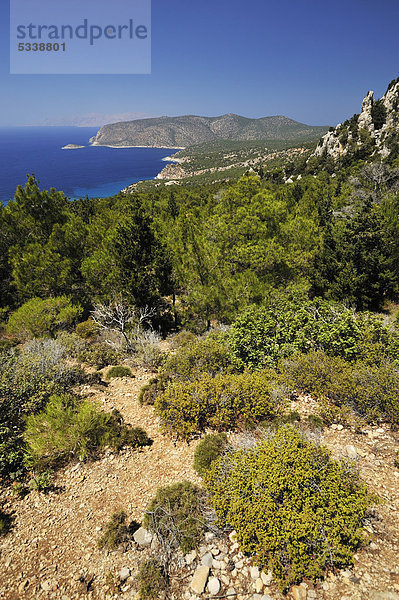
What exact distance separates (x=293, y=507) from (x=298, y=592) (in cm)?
114

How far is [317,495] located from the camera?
16.8ft

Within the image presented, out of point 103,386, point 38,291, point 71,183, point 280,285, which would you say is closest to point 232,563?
point 103,386

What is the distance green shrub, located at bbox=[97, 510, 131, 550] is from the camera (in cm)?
559

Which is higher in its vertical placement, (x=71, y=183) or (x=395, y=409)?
(x=71, y=183)

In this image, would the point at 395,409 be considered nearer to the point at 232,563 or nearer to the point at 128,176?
the point at 232,563

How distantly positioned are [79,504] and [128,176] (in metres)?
196

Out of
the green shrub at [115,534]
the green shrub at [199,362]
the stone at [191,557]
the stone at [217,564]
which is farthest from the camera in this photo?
the green shrub at [199,362]

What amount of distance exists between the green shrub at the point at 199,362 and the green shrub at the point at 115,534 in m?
4.90

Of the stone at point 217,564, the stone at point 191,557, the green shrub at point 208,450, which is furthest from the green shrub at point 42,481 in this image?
the stone at point 217,564

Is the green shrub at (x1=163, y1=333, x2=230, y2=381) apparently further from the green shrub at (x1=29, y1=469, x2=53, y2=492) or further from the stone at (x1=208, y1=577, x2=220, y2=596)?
the stone at (x1=208, y1=577, x2=220, y2=596)

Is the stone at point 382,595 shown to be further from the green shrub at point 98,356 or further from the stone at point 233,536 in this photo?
the green shrub at point 98,356

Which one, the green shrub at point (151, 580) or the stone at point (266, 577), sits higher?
the stone at point (266, 577)

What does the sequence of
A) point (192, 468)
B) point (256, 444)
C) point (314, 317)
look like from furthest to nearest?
1. point (314, 317)
2. point (192, 468)
3. point (256, 444)

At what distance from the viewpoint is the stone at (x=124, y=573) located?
16.8 feet
